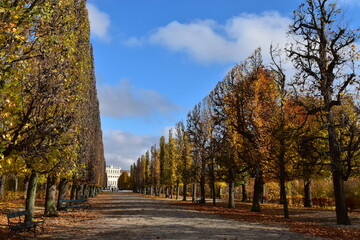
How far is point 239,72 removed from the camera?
26484mm

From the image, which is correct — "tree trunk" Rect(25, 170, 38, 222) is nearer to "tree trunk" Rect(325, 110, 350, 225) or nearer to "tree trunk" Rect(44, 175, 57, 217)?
"tree trunk" Rect(44, 175, 57, 217)

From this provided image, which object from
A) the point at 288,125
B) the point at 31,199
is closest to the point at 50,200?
the point at 31,199

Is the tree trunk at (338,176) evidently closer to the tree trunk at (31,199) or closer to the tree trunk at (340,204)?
the tree trunk at (340,204)

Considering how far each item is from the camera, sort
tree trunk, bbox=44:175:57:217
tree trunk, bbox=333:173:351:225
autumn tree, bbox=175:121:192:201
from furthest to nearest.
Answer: autumn tree, bbox=175:121:192:201 < tree trunk, bbox=44:175:57:217 < tree trunk, bbox=333:173:351:225

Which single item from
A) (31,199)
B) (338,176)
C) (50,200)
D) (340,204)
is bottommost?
(50,200)

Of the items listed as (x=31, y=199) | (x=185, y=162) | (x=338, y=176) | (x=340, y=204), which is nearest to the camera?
(x=31, y=199)

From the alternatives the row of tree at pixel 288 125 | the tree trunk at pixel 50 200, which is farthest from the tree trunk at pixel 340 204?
the tree trunk at pixel 50 200

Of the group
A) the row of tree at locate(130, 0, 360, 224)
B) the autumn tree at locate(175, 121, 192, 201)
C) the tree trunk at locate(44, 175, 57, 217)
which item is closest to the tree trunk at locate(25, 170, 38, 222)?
the tree trunk at locate(44, 175, 57, 217)

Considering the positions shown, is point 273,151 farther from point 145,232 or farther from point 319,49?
point 145,232

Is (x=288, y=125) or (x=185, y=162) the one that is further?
(x=185, y=162)

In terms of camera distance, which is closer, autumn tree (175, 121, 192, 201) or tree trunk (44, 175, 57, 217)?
tree trunk (44, 175, 57, 217)

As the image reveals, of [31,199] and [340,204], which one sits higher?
[31,199]

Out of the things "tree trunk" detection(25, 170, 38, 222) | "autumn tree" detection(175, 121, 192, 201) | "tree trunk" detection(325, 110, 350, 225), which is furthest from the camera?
"autumn tree" detection(175, 121, 192, 201)

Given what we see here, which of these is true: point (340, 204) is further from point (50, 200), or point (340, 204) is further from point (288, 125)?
point (50, 200)
